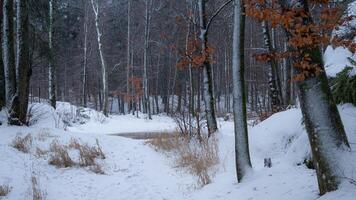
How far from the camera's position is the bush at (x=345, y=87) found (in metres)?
6.28

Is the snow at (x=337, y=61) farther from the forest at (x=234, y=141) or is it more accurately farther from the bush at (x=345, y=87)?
the bush at (x=345, y=87)

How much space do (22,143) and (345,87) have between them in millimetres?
7386

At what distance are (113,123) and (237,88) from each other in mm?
19259

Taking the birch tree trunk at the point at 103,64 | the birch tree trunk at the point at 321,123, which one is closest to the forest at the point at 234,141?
the birch tree trunk at the point at 321,123

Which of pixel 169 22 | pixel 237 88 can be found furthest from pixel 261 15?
pixel 169 22

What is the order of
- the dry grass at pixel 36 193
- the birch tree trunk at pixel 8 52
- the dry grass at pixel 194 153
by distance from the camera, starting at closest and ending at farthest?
the dry grass at pixel 36 193 < the dry grass at pixel 194 153 < the birch tree trunk at pixel 8 52

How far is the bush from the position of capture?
628 cm

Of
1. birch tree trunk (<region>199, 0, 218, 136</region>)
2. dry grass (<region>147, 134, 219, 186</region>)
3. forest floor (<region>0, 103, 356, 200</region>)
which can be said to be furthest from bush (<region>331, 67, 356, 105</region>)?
birch tree trunk (<region>199, 0, 218, 136</region>)

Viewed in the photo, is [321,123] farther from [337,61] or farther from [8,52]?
[8,52]

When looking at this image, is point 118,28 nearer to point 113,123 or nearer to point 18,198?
point 113,123

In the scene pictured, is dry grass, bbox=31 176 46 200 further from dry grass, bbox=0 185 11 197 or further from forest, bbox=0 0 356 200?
dry grass, bbox=0 185 11 197

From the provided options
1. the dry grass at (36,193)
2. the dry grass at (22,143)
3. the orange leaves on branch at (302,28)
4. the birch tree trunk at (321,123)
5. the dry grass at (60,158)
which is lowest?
the dry grass at (36,193)

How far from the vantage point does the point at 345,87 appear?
6.41 m

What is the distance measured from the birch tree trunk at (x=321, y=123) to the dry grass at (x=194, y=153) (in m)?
3.11
